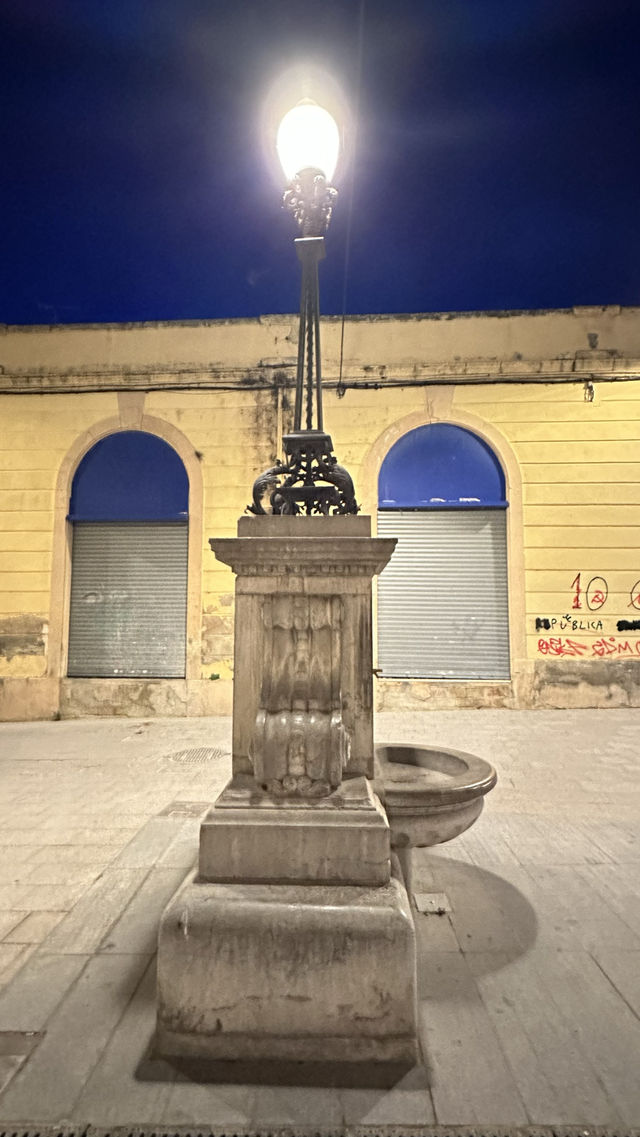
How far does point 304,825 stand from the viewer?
1984 millimetres

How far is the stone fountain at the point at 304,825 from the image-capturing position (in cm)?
178

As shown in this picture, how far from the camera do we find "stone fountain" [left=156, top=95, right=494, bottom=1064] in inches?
70.1

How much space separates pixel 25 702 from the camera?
841 centimetres

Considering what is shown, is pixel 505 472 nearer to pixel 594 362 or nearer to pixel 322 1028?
pixel 594 362

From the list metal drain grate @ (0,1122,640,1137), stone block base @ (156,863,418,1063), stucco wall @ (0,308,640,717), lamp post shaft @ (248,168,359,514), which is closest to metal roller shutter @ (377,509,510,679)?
stucco wall @ (0,308,640,717)

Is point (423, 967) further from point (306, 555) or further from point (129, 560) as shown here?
point (129, 560)

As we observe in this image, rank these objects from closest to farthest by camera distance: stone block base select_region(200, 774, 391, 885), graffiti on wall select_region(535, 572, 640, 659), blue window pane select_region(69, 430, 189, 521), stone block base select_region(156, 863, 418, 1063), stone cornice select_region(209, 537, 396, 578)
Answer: stone block base select_region(156, 863, 418, 1063) → stone block base select_region(200, 774, 391, 885) → stone cornice select_region(209, 537, 396, 578) → graffiti on wall select_region(535, 572, 640, 659) → blue window pane select_region(69, 430, 189, 521)

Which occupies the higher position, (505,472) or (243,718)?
(505,472)

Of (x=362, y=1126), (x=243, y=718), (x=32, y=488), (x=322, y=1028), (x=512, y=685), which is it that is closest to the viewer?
(x=362, y=1126)

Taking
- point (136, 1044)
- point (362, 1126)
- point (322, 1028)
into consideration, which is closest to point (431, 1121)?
point (362, 1126)

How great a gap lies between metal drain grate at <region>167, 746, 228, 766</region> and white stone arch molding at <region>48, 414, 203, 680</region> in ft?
7.30

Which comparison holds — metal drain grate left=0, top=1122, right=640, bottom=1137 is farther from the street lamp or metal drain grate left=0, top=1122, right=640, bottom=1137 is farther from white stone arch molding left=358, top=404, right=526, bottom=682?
white stone arch molding left=358, top=404, right=526, bottom=682

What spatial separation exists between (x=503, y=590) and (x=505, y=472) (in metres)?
1.87

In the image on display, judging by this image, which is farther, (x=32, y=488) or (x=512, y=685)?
(x=32, y=488)
